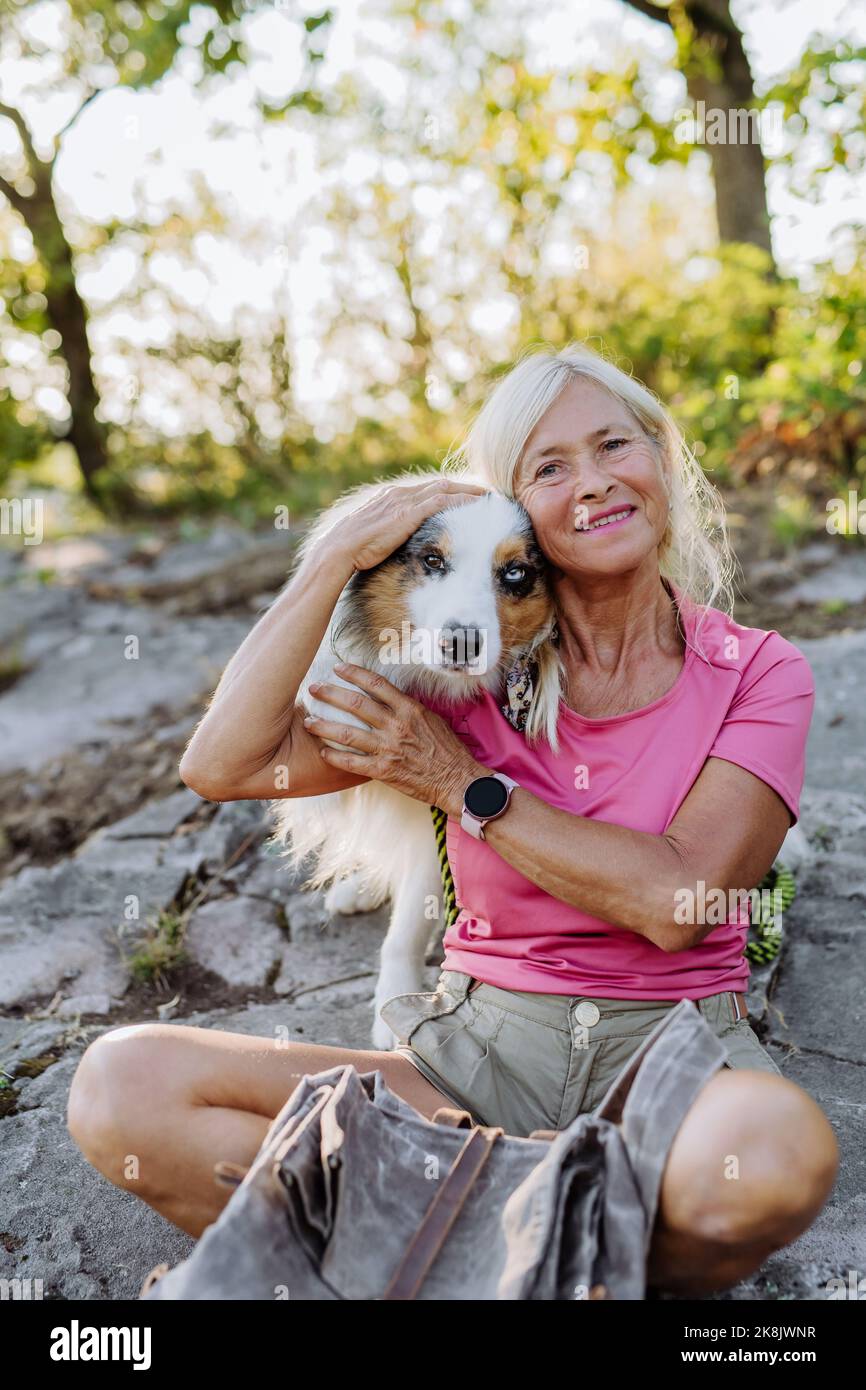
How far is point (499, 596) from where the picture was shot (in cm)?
223

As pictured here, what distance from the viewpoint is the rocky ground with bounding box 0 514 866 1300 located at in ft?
6.68

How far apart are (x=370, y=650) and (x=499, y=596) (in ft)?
1.01

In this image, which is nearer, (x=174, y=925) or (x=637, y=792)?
(x=637, y=792)

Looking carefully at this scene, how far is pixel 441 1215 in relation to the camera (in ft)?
5.04

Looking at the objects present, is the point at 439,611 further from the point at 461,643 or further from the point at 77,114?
the point at 77,114

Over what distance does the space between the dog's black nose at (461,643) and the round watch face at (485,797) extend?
0.82ft

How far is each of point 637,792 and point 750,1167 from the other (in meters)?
0.71

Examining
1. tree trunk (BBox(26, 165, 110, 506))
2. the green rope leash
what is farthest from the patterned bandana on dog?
tree trunk (BBox(26, 165, 110, 506))

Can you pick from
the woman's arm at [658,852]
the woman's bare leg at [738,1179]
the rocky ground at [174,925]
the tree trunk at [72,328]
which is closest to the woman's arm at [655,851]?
the woman's arm at [658,852]

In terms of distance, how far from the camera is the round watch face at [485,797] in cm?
193

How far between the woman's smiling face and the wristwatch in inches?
18.2

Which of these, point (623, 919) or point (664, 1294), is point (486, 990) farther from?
point (664, 1294)

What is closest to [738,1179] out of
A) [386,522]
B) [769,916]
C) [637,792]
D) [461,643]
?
[637,792]

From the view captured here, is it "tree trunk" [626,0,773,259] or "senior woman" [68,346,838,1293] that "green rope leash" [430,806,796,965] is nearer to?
"senior woman" [68,346,838,1293]
